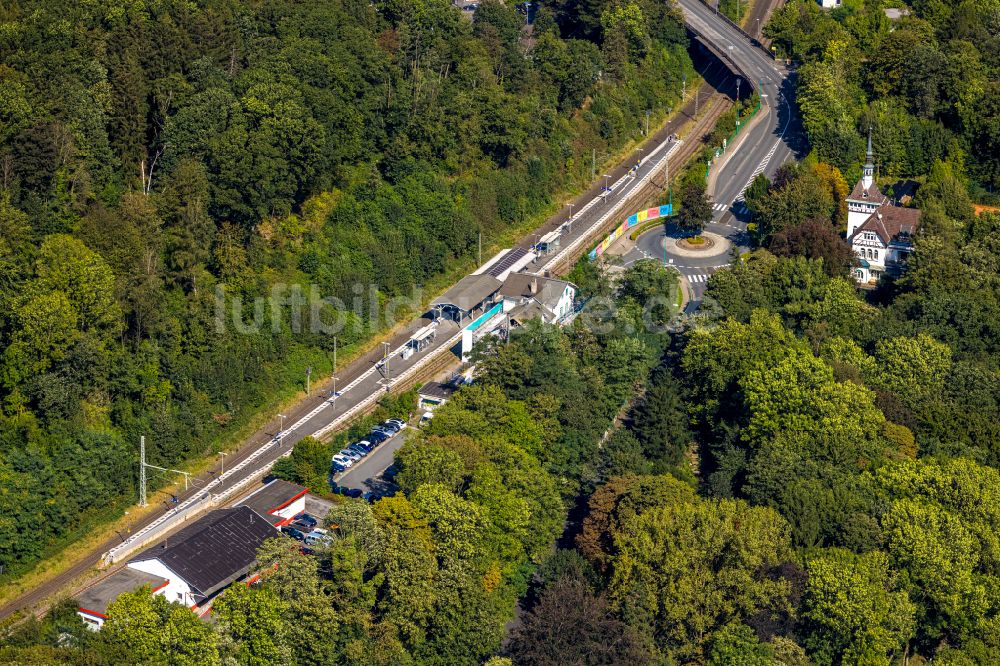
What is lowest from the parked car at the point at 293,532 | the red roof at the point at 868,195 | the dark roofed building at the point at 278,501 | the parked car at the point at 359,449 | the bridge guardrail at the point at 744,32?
the parked car at the point at 293,532

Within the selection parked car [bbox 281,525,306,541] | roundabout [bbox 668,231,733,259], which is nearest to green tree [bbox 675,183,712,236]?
roundabout [bbox 668,231,733,259]

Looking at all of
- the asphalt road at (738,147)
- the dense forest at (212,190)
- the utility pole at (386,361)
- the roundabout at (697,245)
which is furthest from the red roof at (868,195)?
the utility pole at (386,361)

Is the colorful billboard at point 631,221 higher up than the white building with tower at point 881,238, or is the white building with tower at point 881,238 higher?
the white building with tower at point 881,238

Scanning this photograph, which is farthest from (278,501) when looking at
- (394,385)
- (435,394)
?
(394,385)

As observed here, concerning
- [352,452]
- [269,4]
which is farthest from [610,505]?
[269,4]

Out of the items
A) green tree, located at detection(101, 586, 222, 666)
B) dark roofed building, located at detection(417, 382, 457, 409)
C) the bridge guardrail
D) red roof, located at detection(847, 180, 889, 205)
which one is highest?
the bridge guardrail

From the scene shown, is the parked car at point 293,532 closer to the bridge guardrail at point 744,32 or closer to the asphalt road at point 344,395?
the asphalt road at point 344,395

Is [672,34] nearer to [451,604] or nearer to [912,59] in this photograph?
[912,59]

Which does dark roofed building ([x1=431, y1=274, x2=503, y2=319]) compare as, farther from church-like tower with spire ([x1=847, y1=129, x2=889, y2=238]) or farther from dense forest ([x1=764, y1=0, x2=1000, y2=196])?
dense forest ([x1=764, y1=0, x2=1000, y2=196])

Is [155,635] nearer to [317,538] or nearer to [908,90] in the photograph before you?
[317,538]
